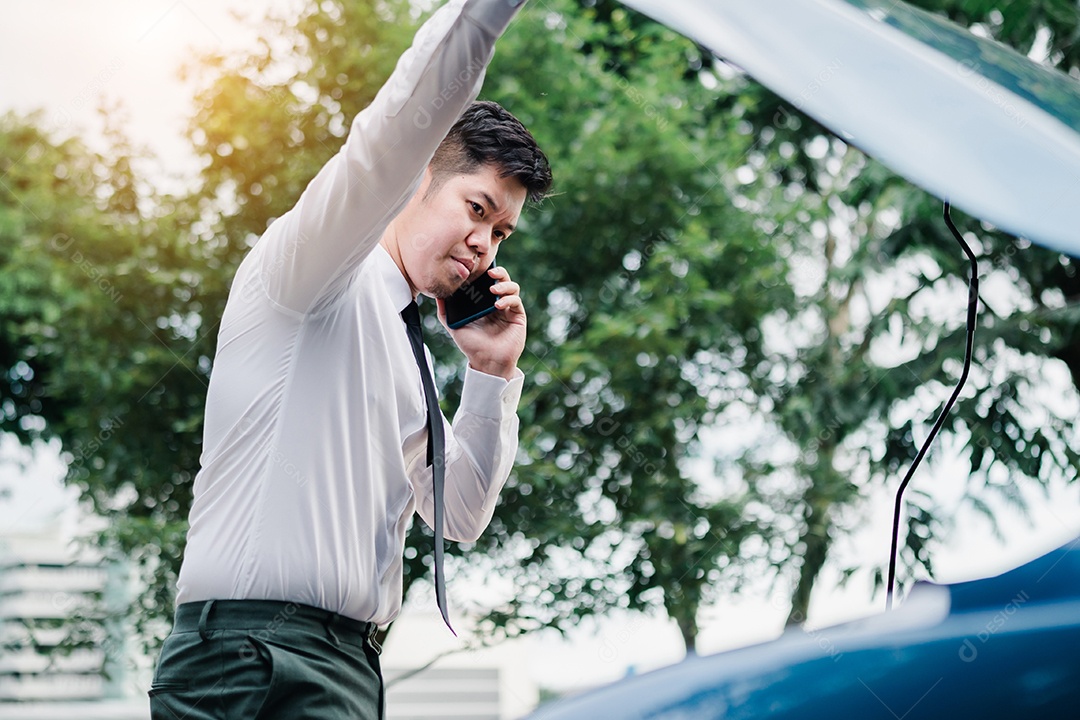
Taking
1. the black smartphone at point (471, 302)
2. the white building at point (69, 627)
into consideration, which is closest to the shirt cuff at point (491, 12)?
the black smartphone at point (471, 302)

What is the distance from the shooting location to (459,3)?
118 centimetres

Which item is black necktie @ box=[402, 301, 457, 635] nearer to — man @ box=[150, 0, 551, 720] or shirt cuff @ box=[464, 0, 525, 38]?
man @ box=[150, 0, 551, 720]

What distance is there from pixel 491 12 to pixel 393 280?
2.10 ft

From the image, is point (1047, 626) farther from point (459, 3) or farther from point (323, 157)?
point (323, 157)

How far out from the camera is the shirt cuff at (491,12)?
117cm

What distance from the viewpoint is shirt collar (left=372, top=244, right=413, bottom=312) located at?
67.2 inches

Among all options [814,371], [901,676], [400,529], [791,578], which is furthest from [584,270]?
[901,676]

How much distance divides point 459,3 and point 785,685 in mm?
829

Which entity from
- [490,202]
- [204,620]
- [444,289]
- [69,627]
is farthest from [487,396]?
[69,627]

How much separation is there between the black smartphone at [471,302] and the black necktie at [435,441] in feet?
0.40

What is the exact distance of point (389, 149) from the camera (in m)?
1.23

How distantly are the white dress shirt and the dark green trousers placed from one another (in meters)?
0.02

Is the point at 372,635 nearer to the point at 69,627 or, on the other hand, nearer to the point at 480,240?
the point at 480,240

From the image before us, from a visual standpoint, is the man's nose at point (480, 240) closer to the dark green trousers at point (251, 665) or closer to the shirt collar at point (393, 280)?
the shirt collar at point (393, 280)
